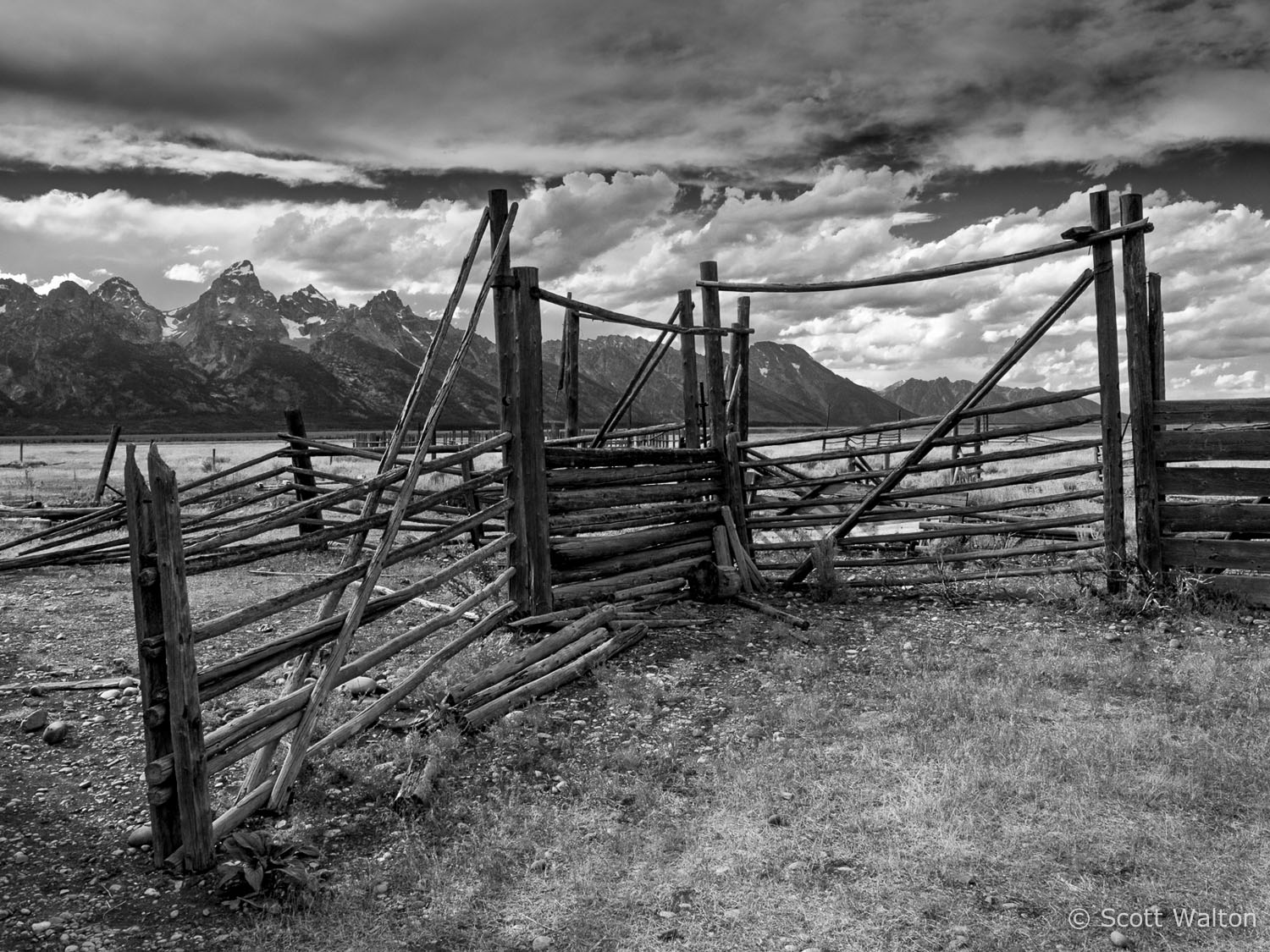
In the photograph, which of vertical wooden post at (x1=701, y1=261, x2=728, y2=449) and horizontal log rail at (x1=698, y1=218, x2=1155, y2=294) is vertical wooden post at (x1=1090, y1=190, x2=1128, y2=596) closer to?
horizontal log rail at (x1=698, y1=218, x2=1155, y2=294)

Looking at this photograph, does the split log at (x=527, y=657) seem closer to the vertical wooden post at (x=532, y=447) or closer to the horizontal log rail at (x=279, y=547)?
the vertical wooden post at (x=532, y=447)

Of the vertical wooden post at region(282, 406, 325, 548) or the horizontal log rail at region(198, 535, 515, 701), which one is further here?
the vertical wooden post at region(282, 406, 325, 548)

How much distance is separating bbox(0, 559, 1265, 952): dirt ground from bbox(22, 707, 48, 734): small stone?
50 mm

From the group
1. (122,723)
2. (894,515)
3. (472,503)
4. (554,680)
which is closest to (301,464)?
(472,503)

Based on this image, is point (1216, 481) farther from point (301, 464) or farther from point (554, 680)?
point (301, 464)

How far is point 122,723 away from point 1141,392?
346 inches

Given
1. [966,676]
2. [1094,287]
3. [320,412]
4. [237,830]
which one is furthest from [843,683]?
[320,412]

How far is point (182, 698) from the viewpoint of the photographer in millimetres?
3676

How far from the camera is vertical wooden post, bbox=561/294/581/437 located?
1100 cm

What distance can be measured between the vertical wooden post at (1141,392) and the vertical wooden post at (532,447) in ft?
18.1

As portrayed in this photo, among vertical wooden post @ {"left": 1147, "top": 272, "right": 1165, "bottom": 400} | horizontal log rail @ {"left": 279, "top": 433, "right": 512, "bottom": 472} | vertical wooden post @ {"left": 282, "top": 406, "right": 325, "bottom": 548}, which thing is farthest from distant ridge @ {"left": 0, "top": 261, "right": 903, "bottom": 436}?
vertical wooden post @ {"left": 1147, "top": 272, "right": 1165, "bottom": 400}

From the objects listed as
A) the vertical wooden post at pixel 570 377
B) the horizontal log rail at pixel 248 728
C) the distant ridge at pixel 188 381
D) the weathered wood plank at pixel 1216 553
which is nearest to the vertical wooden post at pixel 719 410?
the vertical wooden post at pixel 570 377

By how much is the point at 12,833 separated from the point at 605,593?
4.87 metres

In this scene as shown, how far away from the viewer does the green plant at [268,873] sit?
11.2ft
